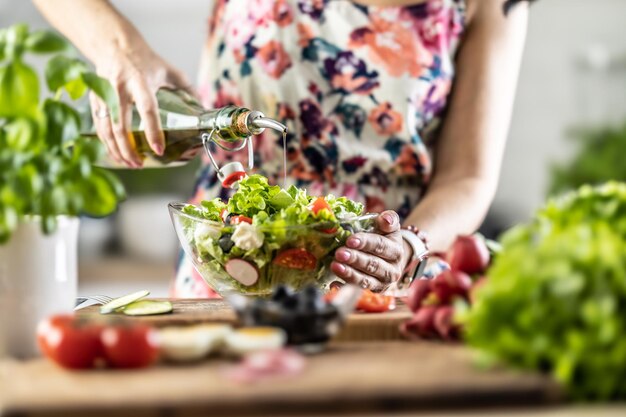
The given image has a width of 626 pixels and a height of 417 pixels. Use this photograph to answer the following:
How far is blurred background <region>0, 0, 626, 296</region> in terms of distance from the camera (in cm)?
434

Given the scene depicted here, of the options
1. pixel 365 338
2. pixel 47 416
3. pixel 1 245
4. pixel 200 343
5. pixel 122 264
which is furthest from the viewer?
pixel 122 264

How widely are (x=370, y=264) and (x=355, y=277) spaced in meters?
0.04

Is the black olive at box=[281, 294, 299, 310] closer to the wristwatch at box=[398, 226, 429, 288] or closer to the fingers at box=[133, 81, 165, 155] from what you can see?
the wristwatch at box=[398, 226, 429, 288]

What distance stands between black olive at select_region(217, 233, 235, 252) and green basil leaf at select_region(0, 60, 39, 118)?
520 mm

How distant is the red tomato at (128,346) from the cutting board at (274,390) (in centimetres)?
1

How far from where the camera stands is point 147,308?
1.40 m

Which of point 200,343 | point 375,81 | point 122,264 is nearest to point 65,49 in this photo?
point 200,343

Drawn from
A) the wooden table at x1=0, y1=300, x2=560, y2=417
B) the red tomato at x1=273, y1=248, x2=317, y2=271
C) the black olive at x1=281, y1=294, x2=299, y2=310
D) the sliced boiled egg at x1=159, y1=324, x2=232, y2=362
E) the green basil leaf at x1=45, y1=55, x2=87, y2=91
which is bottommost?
the wooden table at x1=0, y1=300, x2=560, y2=417

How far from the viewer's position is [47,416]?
0.82 m

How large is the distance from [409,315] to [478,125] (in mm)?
922

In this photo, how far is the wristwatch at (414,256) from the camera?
167 cm

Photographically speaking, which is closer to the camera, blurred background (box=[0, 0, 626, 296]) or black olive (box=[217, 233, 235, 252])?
black olive (box=[217, 233, 235, 252])

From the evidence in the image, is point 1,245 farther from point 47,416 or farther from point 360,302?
point 360,302

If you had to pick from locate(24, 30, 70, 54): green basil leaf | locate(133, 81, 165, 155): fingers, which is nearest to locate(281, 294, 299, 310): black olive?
locate(24, 30, 70, 54): green basil leaf
